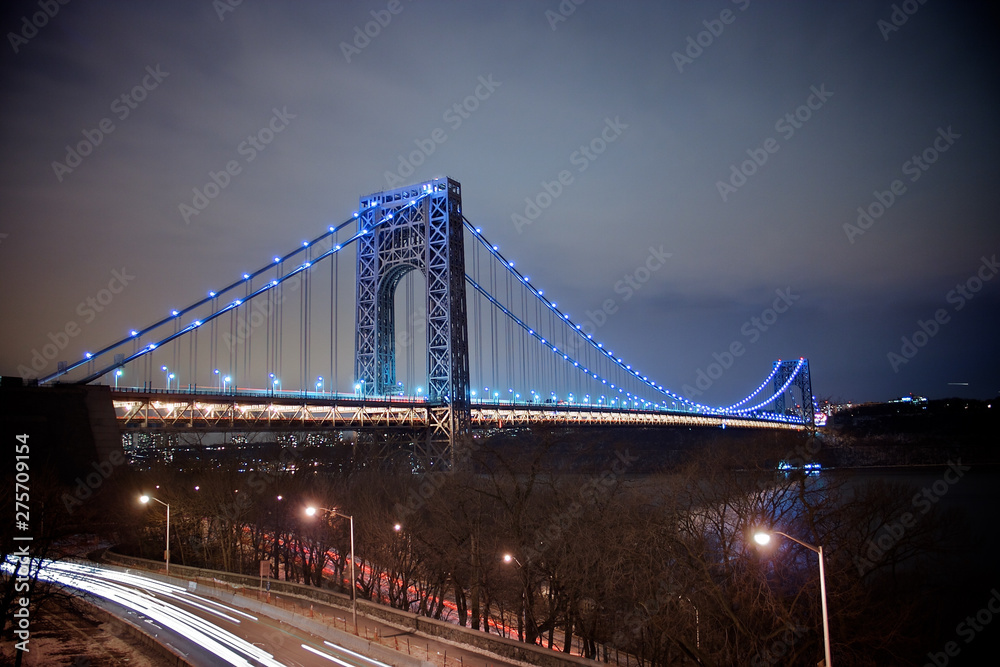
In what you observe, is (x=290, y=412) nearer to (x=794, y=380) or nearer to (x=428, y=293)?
(x=428, y=293)

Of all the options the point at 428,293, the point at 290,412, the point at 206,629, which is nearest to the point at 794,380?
the point at 428,293

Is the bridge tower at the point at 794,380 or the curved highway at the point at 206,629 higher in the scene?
the bridge tower at the point at 794,380

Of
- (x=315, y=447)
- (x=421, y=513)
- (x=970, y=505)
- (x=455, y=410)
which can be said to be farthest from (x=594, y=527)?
(x=970, y=505)

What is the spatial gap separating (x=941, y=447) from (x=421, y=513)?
327 ft

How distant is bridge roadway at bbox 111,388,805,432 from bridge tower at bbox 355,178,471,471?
2.04 m

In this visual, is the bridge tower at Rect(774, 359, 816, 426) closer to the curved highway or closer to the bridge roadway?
the bridge roadway

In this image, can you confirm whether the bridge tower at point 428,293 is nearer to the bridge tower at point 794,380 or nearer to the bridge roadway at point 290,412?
the bridge roadway at point 290,412

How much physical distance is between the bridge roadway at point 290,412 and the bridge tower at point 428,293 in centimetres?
204

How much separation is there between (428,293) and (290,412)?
47.5 feet

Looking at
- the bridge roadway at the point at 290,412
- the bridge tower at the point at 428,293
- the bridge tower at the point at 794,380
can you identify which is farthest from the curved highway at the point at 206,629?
the bridge tower at the point at 794,380

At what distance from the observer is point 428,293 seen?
2116 inches

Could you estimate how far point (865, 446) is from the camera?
108 m

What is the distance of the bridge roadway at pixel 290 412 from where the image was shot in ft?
121

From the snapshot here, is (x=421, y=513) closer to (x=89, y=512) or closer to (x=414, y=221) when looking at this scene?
(x=89, y=512)
